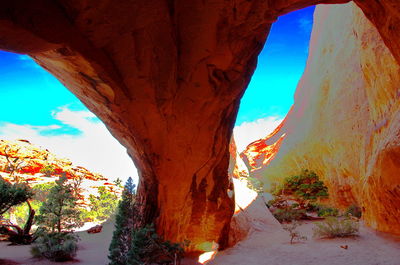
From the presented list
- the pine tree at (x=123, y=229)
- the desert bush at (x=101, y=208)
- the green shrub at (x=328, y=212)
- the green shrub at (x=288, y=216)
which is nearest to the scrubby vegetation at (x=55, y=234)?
the pine tree at (x=123, y=229)

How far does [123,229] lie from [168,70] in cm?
429

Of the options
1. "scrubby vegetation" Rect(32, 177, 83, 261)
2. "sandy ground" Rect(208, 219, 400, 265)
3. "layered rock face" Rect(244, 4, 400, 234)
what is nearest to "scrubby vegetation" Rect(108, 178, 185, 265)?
"sandy ground" Rect(208, 219, 400, 265)

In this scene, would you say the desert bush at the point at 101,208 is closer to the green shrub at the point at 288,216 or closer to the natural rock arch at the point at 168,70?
the green shrub at the point at 288,216

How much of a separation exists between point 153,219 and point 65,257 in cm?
304

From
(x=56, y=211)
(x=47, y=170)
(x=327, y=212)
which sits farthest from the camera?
(x=47, y=170)

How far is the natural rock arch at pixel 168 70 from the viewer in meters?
4.42

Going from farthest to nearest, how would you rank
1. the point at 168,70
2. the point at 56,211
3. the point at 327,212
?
the point at 327,212 < the point at 56,211 < the point at 168,70

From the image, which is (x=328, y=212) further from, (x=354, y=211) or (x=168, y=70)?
(x=168, y=70)

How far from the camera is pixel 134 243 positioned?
18.2ft

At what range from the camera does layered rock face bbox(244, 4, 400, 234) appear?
31.5 feet

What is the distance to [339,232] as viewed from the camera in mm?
9945

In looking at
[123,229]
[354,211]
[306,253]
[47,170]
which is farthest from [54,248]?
[47,170]

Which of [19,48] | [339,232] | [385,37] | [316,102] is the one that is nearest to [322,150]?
[316,102]

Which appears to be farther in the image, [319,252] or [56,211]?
[56,211]
